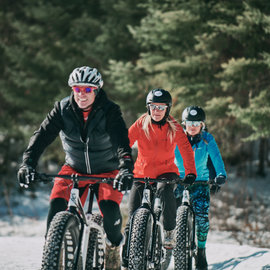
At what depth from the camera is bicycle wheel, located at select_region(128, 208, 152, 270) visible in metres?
3.96

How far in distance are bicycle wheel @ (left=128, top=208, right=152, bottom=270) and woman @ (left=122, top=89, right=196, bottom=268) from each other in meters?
0.77

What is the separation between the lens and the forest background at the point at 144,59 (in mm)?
10117

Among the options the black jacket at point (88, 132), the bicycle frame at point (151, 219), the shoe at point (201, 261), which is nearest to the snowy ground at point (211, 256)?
the shoe at point (201, 261)

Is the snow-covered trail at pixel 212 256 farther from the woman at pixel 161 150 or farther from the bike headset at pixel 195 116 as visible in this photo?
the bike headset at pixel 195 116

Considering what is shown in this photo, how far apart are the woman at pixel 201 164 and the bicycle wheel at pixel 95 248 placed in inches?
70.0

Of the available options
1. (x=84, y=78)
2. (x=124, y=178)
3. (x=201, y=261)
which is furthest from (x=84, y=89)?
(x=201, y=261)

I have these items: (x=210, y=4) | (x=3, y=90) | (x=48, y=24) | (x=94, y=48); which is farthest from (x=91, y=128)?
(x=48, y=24)

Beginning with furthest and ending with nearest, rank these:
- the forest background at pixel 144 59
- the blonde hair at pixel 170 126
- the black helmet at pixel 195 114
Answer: the forest background at pixel 144 59, the black helmet at pixel 195 114, the blonde hair at pixel 170 126

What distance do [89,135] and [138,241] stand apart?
44.5 inches

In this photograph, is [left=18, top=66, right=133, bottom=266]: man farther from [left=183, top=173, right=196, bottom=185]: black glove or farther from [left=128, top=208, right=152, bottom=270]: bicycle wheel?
[left=183, top=173, right=196, bottom=185]: black glove

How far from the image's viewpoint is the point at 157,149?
5082 mm

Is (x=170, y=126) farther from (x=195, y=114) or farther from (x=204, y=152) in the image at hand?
(x=204, y=152)

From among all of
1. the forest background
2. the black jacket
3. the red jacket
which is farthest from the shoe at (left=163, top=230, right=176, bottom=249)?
the forest background

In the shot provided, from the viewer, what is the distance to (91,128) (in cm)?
402
